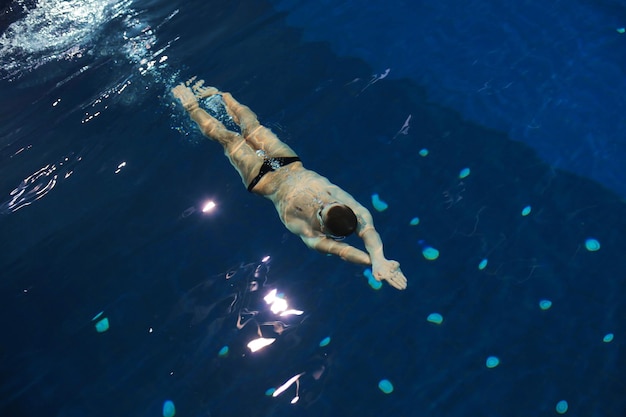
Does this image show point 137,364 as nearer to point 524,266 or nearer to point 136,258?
point 136,258

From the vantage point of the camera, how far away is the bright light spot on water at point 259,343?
4.86 metres

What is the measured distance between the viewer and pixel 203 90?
22.1 feet

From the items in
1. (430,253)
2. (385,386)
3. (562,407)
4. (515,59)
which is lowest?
(562,407)

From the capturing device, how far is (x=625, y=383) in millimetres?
4293

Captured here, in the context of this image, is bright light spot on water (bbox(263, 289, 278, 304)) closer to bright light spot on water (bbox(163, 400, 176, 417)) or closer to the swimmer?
the swimmer

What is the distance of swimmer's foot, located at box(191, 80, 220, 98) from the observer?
6625mm

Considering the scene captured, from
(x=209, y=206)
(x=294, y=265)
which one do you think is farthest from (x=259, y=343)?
(x=209, y=206)

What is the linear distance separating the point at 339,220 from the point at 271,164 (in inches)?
60.1

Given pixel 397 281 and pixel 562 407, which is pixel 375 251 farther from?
pixel 562 407

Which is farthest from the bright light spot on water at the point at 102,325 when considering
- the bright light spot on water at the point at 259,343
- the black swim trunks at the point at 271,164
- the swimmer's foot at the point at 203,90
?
the swimmer's foot at the point at 203,90

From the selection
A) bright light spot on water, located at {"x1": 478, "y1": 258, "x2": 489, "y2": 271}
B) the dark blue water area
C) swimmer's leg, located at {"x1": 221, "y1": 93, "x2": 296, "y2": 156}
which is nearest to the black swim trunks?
swimmer's leg, located at {"x1": 221, "y1": 93, "x2": 296, "y2": 156}

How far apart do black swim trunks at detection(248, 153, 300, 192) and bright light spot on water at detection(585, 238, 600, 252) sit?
3.02 meters

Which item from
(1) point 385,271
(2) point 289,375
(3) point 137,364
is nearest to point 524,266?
(1) point 385,271

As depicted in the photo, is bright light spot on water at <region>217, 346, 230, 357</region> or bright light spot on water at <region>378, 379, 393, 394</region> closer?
bright light spot on water at <region>378, 379, 393, 394</region>
